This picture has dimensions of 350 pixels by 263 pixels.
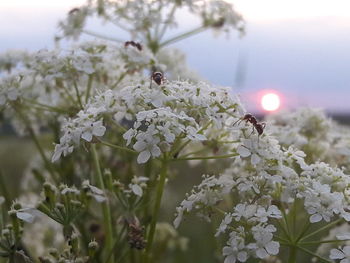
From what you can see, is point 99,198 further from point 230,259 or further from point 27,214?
point 230,259

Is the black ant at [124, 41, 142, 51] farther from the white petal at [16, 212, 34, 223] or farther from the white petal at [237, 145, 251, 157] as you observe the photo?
the white petal at [16, 212, 34, 223]

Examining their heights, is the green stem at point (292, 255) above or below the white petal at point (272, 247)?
below

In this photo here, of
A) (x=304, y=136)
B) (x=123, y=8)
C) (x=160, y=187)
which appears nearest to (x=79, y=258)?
(x=160, y=187)

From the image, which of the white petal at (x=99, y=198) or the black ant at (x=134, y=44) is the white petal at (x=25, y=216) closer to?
the white petal at (x=99, y=198)

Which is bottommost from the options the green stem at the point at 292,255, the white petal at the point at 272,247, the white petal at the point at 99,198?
the green stem at the point at 292,255

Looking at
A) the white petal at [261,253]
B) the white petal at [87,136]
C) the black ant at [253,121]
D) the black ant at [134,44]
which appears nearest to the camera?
the white petal at [261,253]

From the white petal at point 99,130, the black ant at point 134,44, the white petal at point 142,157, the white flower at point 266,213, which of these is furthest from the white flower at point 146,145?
the black ant at point 134,44

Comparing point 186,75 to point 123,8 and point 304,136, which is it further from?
point 304,136

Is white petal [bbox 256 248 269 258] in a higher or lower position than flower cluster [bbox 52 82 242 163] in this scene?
lower

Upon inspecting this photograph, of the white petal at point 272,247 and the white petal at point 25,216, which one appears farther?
the white petal at point 25,216

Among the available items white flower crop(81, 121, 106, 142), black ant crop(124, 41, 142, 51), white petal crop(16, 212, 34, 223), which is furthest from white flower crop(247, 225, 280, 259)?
black ant crop(124, 41, 142, 51)

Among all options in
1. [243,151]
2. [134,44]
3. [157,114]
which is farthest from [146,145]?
[134,44]
